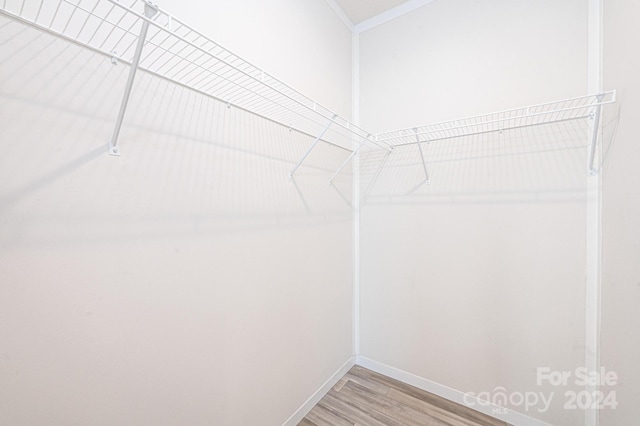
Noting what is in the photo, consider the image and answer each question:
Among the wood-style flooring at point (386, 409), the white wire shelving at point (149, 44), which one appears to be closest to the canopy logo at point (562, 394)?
the wood-style flooring at point (386, 409)

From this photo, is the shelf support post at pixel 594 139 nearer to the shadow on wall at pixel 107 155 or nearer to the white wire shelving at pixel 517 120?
the white wire shelving at pixel 517 120

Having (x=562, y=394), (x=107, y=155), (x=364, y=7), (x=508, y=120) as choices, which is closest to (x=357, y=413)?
(x=562, y=394)

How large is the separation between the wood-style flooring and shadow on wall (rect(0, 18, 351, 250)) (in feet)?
4.17

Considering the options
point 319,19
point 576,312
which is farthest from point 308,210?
point 576,312

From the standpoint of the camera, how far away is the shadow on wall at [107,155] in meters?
0.59

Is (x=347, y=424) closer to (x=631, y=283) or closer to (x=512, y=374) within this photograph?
(x=512, y=374)

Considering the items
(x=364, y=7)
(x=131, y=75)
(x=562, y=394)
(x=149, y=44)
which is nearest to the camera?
(x=131, y=75)

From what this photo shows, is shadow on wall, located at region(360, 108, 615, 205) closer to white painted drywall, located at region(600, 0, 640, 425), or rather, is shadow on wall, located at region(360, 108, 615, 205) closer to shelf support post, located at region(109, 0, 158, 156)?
white painted drywall, located at region(600, 0, 640, 425)

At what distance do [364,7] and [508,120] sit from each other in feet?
4.30

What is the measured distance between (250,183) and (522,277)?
5.22 feet

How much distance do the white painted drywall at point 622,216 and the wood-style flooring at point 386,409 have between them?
2.17 ft

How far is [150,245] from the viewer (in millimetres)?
824

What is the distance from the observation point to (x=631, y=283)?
917mm

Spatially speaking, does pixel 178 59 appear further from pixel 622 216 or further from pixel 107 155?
pixel 622 216
